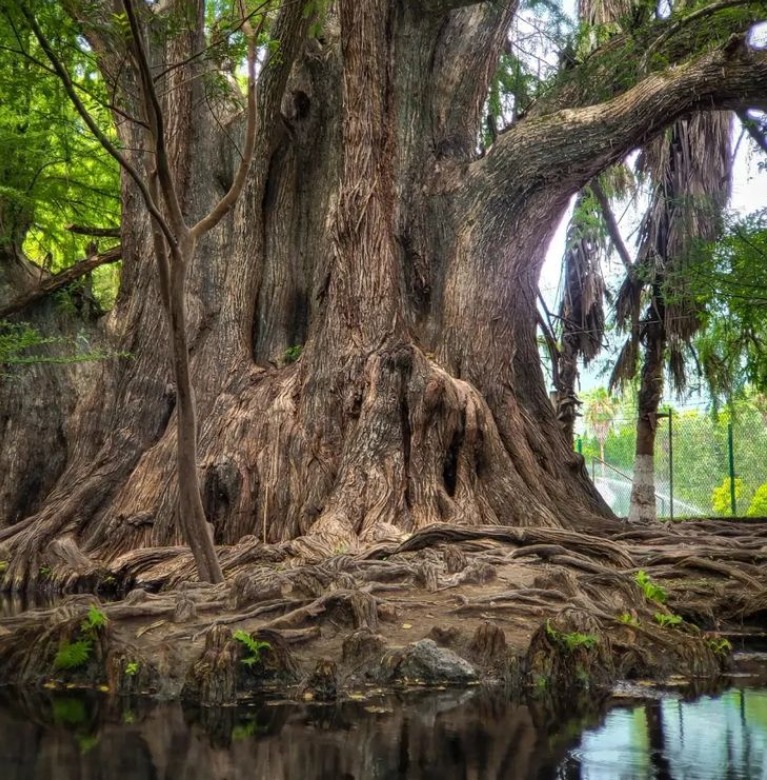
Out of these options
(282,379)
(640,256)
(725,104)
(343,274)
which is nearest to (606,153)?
(725,104)

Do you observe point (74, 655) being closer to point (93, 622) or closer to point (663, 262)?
point (93, 622)

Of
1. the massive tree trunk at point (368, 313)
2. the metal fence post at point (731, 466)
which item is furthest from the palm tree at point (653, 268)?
the massive tree trunk at point (368, 313)

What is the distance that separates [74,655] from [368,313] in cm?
538

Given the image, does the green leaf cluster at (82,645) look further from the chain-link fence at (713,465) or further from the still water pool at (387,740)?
the chain-link fence at (713,465)

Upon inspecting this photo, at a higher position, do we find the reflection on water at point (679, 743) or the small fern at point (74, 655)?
the small fern at point (74, 655)

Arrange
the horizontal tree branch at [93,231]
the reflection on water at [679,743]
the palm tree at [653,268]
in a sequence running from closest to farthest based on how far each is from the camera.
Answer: the reflection on water at [679,743] < the palm tree at [653,268] < the horizontal tree branch at [93,231]

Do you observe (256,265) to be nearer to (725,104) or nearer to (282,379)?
(282,379)

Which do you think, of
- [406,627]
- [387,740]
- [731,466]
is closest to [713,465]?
[731,466]

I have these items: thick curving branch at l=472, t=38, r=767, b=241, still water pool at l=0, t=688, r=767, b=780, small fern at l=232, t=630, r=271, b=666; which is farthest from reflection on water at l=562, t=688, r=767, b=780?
thick curving branch at l=472, t=38, r=767, b=241

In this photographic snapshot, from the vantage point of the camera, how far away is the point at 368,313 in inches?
408

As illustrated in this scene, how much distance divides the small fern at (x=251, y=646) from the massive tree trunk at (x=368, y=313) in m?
2.74

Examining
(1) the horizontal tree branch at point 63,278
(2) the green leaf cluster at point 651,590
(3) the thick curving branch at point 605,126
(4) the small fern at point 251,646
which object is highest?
(3) the thick curving branch at point 605,126

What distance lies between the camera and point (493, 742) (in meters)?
4.29

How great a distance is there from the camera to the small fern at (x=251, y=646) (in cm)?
545
